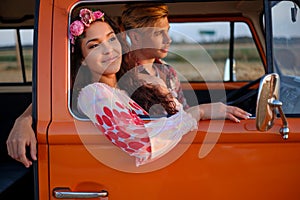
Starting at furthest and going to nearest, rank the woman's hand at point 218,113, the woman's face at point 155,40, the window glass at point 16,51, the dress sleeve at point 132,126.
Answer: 1. the window glass at point 16,51
2. the woman's face at point 155,40
3. the woman's hand at point 218,113
4. the dress sleeve at point 132,126

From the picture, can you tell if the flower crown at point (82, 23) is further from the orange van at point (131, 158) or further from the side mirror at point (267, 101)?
the side mirror at point (267, 101)

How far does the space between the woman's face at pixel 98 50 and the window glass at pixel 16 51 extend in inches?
79.4

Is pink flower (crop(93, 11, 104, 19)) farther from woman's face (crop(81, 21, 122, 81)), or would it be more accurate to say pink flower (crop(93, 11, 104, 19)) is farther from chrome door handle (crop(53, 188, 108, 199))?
chrome door handle (crop(53, 188, 108, 199))

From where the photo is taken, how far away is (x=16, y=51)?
443cm

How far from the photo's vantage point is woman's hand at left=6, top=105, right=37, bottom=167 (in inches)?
88.7

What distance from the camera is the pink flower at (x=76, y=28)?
2320mm

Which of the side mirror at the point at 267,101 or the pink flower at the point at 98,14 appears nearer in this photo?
the side mirror at the point at 267,101

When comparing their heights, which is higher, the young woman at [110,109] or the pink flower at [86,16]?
the pink flower at [86,16]

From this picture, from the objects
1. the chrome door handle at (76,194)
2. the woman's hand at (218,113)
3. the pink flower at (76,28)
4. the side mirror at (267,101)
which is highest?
the pink flower at (76,28)

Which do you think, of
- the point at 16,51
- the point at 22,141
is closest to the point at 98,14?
the point at 22,141

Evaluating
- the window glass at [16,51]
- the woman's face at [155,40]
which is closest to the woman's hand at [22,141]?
the woman's face at [155,40]

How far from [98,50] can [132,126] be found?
1.39 feet

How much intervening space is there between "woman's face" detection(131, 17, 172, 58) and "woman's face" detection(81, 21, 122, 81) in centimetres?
24

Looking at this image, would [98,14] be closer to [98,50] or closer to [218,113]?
[98,50]
